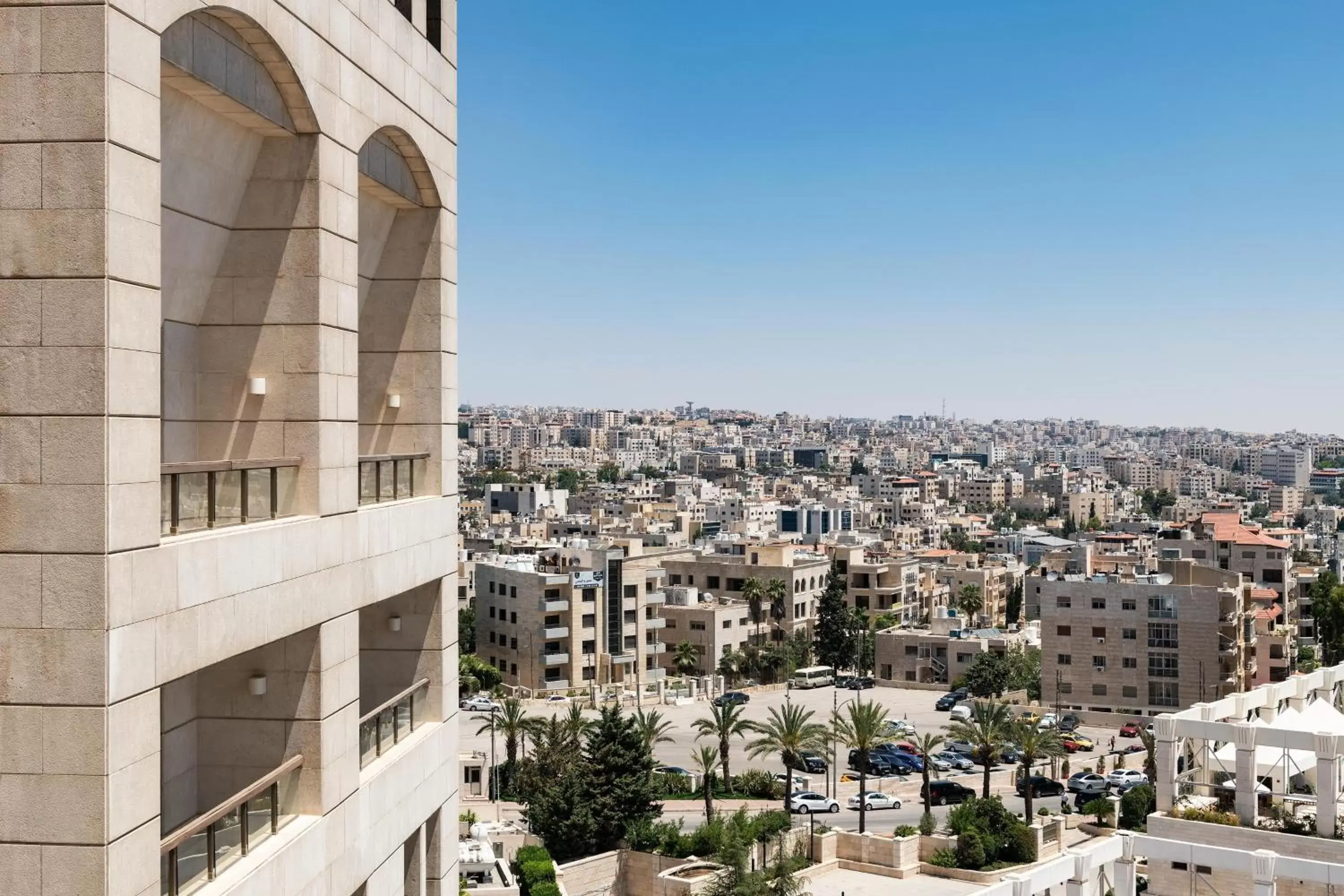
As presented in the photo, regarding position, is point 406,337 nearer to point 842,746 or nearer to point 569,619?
point 842,746

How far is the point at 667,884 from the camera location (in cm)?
4003

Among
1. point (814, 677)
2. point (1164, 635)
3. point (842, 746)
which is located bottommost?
point (814, 677)

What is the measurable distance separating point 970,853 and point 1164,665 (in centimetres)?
3232

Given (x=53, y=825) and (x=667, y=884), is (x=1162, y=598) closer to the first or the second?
(x=667, y=884)

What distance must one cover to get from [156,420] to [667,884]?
111ft

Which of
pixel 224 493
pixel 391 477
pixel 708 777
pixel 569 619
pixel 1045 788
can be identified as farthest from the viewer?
pixel 569 619

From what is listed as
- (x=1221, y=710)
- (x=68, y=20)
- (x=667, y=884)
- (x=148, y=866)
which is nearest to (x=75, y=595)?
(x=148, y=866)

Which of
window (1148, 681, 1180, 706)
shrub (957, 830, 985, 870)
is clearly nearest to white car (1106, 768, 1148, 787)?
shrub (957, 830, 985, 870)

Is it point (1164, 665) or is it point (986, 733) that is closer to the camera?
point (986, 733)

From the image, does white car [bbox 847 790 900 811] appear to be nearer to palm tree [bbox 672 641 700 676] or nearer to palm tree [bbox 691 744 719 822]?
palm tree [bbox 691 744 719 822]

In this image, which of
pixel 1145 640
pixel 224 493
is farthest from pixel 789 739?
pixel 224 493

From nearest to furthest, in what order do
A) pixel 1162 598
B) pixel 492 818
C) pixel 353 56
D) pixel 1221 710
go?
pixel 353 56 → pixel 1221 710 → pixel 492 818 → pixel 1162 598

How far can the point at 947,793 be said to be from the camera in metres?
52.9

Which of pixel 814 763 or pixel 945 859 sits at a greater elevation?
pixel 945 859
